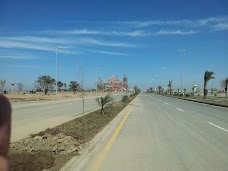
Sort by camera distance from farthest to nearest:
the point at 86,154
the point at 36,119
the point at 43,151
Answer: the point at 36,119 < the point at 86,154 < the point at 43,151

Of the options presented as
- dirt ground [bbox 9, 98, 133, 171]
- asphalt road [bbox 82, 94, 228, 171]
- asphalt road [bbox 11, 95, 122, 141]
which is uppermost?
dirt ground [bbox 9, 98, 133, 171]

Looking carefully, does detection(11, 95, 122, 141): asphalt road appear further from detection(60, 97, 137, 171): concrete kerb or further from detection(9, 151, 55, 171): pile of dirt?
detection(9, 151, 55, 171): pile of dirt

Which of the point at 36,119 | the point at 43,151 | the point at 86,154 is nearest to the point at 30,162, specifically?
the point at 43,151

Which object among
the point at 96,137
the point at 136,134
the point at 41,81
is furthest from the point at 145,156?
the point at 41,81

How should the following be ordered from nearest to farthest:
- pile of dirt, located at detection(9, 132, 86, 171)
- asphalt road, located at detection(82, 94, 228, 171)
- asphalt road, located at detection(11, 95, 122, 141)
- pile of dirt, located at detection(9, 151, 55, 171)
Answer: pile of dirt, located at detection(9, 151, 55, 171), pile of dirt, located at detection(9, 132, 86, 171), asphalt road, located at detection(82, 94, 228, 171), asphalt road, located at detection(11, 95, 122, 141)

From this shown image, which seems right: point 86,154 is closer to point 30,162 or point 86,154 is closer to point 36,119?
point 30,162

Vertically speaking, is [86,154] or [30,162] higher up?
[30,162]

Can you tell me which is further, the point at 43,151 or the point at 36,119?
the point at 36,119

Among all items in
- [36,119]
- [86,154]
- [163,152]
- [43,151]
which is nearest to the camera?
[43,151]

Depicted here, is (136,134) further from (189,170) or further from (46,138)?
(189,170)

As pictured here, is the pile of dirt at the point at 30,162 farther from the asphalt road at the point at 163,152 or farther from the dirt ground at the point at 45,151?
the asphalt road at the point at 163,152

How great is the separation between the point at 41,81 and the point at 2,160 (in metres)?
124

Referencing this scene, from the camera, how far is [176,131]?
1574 cm

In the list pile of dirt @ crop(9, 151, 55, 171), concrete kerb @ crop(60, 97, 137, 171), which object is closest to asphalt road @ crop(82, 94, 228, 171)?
concrete kerb @ crop(60, 97, 137, 171)
